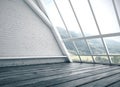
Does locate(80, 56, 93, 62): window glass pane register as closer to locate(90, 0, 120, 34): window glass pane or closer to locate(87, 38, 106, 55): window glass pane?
locate(87, 38, 106, 55): window glass pane

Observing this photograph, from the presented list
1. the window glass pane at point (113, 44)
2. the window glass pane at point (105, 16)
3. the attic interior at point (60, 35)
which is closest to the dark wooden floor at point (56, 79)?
the attic interior at point (60, 35)

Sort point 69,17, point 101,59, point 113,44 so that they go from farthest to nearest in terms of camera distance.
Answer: point 69,17 < point 101,59 < point 113,44

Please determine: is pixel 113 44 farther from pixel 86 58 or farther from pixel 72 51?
pixel 72 51

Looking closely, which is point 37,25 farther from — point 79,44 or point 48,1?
point 79,44

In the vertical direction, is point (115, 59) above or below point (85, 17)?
below

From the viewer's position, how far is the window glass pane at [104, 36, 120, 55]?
23.1 feet

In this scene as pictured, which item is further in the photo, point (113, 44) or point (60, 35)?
point (60, 35)

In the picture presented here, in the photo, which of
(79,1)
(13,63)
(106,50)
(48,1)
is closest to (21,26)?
(13,63)

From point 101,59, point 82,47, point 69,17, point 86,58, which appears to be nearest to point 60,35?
point 69,17

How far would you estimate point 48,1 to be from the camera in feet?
29.2

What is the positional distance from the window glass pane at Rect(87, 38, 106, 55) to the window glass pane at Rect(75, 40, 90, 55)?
12.2 inches

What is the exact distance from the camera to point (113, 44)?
23.7 feet

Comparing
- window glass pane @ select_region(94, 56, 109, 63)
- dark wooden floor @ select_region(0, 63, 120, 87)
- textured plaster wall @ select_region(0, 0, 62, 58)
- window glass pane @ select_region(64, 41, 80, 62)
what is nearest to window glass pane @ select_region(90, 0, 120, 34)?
window glass pane @ select_region(94, 56, 109, 63)

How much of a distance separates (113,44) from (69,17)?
2.72m
